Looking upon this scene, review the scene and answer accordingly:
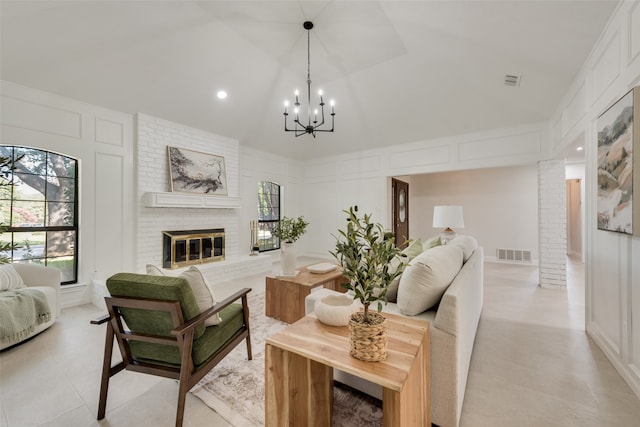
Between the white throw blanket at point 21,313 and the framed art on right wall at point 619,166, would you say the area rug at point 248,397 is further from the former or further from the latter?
the framed art on right wall at point 619,166

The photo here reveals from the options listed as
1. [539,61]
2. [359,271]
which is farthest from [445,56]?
[359,271]

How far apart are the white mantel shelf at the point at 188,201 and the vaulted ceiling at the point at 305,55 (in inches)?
52.7

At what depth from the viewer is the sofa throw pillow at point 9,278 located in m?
2.44

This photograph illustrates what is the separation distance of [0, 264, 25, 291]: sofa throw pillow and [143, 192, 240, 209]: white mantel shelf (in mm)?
1680

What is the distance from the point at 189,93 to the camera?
402 cm

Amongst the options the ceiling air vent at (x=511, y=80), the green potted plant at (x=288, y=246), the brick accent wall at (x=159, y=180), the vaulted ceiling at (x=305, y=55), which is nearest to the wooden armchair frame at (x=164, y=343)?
the green potted plant at (x=288, y=246)

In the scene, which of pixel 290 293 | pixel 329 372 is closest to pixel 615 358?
pixel 329 372

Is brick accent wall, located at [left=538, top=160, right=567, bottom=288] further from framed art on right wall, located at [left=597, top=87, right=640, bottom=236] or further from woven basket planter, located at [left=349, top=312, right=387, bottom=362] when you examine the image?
woven basket planter, located at [left=349, top=312, right=387, bottom=362]

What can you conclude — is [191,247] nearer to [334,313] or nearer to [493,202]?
[334,313]

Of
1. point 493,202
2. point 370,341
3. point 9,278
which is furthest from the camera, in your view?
point 493,202

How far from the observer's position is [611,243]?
81.7 inches

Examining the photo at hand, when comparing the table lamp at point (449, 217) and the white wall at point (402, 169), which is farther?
the white wall at point (402, 169)

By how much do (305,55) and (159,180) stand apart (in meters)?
3.11

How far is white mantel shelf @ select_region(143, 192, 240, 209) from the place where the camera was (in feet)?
13.2
